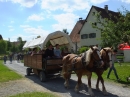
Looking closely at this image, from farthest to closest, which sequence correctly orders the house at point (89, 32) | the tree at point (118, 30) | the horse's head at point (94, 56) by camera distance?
1. the house at point (89, 32)
2. the tree at point (118, 30)
3. the horse's head at point (94, 56)

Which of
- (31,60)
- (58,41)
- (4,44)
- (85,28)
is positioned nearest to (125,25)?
(58,41)

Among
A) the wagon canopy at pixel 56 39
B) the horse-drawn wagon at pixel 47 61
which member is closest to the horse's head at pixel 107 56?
the horse-drawn wagon at pixel 47 61

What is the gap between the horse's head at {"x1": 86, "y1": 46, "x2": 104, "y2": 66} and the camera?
7.28m

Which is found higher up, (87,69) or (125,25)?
(125,25)

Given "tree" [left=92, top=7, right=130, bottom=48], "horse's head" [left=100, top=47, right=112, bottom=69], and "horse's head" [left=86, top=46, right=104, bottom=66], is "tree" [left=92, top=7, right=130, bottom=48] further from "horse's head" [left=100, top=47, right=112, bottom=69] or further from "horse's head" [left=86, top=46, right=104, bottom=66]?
"horse's head" [left=86, top=46, right=104, bottom=66]

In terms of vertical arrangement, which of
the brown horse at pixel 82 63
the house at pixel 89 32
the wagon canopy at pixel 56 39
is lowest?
the brown horse at pixel 82 63

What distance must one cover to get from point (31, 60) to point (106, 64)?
638 cm

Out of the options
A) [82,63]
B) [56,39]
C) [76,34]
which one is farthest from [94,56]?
[76,34]

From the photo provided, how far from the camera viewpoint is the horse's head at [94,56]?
287 inches

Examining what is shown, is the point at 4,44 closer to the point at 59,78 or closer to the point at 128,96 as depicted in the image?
the point at 59,78

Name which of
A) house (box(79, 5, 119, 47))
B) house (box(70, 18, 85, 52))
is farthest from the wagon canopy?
house (box(70, 18, 85, 52))

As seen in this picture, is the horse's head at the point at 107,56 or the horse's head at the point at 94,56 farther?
the horse's head at the point at 107,56

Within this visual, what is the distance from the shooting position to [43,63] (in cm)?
1086

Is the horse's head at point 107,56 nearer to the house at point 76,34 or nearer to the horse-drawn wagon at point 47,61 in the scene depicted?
the horse-drawn wagon at point 47,61
